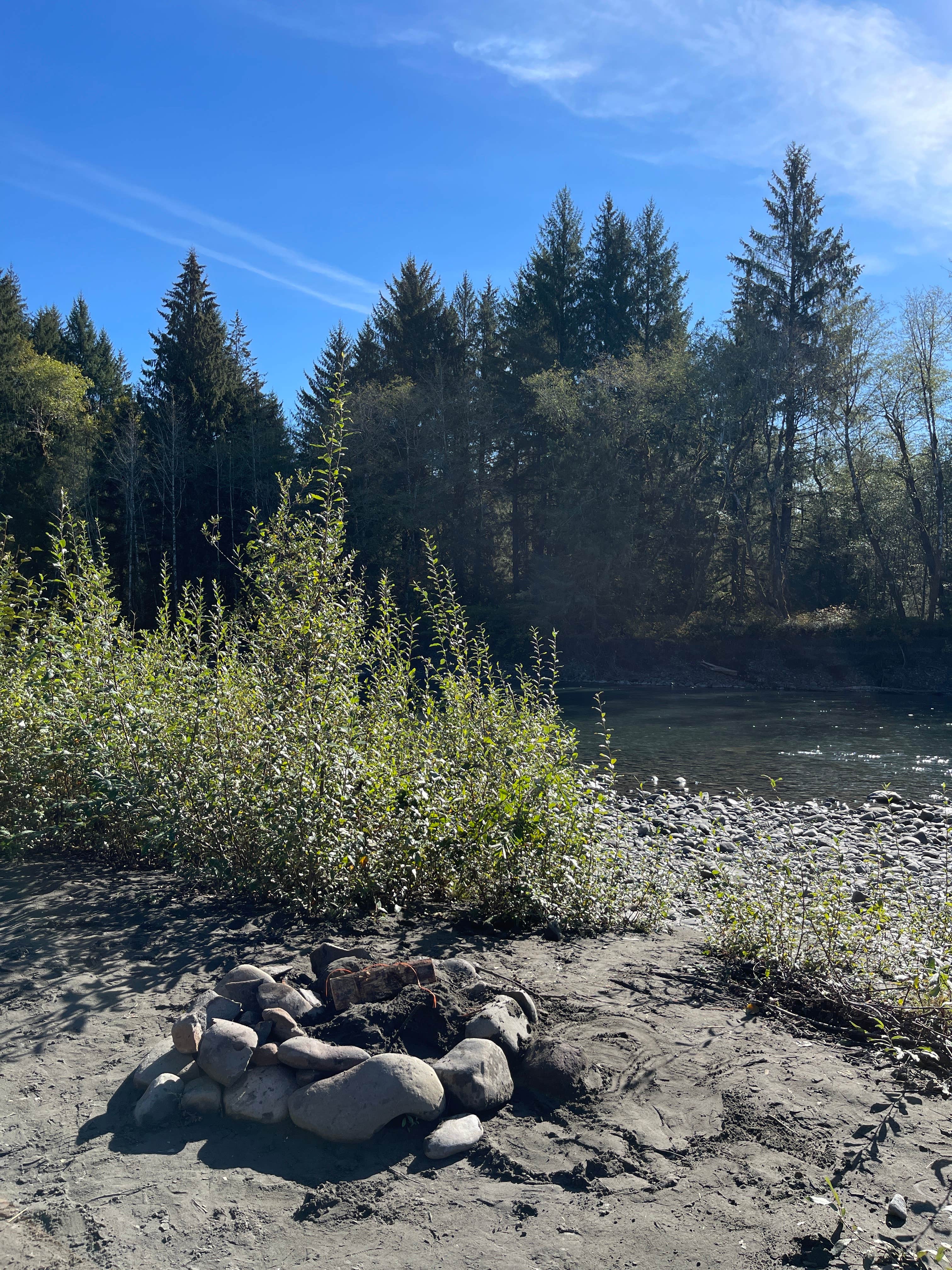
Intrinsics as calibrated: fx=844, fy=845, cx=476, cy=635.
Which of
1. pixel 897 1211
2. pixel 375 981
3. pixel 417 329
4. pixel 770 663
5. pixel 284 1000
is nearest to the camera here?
pixel 897 1211

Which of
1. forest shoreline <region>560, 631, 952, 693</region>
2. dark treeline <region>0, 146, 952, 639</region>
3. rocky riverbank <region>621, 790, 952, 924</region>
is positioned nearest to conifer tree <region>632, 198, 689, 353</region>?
dark treeline <region>0, 146, 952, 639</region>

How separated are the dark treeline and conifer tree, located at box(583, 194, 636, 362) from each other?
12 centimetres

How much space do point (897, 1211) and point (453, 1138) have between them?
1.57m

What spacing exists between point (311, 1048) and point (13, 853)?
4.04 meters

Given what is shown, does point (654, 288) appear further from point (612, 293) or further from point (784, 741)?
point (784, 741)

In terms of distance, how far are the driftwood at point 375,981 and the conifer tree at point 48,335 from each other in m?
52.9

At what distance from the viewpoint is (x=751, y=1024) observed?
→ 14.3 feet

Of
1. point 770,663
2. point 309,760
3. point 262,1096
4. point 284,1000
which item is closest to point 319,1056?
point 262,1096

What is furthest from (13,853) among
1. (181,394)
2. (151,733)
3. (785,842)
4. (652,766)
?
(181,394)

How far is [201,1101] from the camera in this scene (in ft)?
11.5

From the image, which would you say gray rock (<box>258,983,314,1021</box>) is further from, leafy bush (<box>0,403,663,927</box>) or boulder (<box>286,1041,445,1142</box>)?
leafy bush (<box>0,403,663,927</box>)

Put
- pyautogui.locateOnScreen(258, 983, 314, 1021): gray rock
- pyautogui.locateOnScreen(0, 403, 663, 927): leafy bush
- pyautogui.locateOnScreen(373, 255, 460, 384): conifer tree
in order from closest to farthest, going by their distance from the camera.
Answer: pyautogui.locateOnScreen(258, 983, 314, 1021): gray rock < pyautogui.locateOnScreen(0, 403, 663, 927): leafy bush < pyautogui.locateOnScreen(373, 255, 460, 384): conifer tree

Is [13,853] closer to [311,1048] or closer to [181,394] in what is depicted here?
[311,1048]

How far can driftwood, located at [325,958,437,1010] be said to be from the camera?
411 cm
